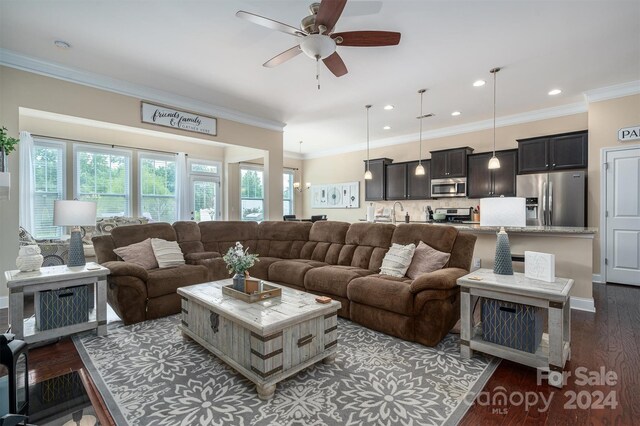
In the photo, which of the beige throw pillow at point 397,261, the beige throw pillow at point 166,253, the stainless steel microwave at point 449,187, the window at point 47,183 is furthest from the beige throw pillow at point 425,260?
the window at point 47,183

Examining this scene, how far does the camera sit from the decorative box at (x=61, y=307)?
258 centimetres

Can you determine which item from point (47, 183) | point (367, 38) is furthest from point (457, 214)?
point (47, 183)

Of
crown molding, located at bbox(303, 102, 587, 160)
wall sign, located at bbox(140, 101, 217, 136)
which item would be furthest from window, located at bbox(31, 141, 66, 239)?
crown molding, located at bbox(303, 102, 587, 160)

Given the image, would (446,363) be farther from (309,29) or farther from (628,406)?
(309,29)

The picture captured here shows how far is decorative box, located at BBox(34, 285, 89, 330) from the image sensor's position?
258cm

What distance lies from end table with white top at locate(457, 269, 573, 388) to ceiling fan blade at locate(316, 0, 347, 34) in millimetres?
2251

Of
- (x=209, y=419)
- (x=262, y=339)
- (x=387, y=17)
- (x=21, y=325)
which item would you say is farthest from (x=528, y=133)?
(x=21, y=325)

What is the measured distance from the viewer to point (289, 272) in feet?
12.4

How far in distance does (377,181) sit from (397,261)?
15.1 feet

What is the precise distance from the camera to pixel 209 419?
1.70 metres

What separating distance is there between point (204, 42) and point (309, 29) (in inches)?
53.9

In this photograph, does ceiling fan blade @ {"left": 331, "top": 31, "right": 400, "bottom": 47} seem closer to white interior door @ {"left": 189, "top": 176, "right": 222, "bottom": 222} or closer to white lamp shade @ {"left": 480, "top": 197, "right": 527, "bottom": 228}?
white lamp shade @ {"left": 480, "top": 197, "right": 527, "bottom": 228}

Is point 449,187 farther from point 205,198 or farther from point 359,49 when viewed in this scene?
point 205,198

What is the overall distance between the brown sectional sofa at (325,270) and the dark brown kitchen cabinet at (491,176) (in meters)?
3.23
